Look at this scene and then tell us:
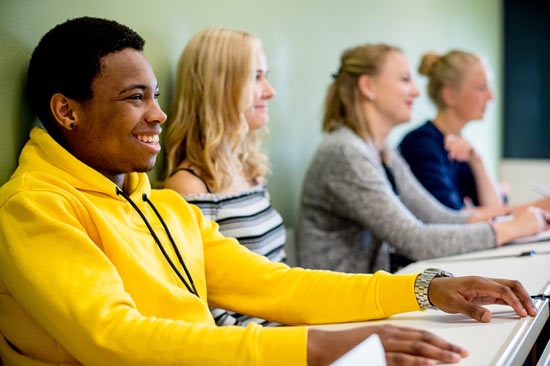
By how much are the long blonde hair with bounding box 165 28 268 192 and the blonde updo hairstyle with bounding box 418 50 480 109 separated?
1473 millimetres

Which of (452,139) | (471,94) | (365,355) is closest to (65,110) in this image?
(365,355)

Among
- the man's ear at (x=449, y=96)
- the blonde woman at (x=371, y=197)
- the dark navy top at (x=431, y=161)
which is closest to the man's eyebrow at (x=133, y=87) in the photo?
the blonde woman at (x=371, y=197)

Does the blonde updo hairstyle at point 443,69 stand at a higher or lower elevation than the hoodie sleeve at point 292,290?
higher

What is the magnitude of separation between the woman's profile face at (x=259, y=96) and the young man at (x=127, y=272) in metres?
0.54

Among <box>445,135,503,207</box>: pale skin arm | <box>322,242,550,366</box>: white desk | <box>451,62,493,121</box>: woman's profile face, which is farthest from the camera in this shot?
<box>445,135,503,207</box>: pale skin arm

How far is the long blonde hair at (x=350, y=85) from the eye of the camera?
7.43 ft

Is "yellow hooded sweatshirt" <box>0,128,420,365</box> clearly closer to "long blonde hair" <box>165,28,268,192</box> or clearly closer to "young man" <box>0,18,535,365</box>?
"young man" <box>0,18,535,365</box>

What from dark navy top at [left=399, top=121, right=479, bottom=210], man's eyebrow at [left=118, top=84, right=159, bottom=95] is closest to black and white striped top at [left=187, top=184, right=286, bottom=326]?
man's eyebrow at [left=118, top=84, right=159, bottom=95]

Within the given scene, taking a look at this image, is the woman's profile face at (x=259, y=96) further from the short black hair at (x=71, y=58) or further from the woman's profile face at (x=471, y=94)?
the woman's profile face at (x=471, y=94)

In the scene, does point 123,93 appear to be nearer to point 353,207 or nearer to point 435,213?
point 353,207

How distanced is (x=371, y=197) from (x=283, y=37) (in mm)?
736

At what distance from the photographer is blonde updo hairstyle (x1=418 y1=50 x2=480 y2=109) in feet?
9.47

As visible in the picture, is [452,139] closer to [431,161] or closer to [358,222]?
[431,161]

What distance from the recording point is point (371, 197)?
1959 mm
